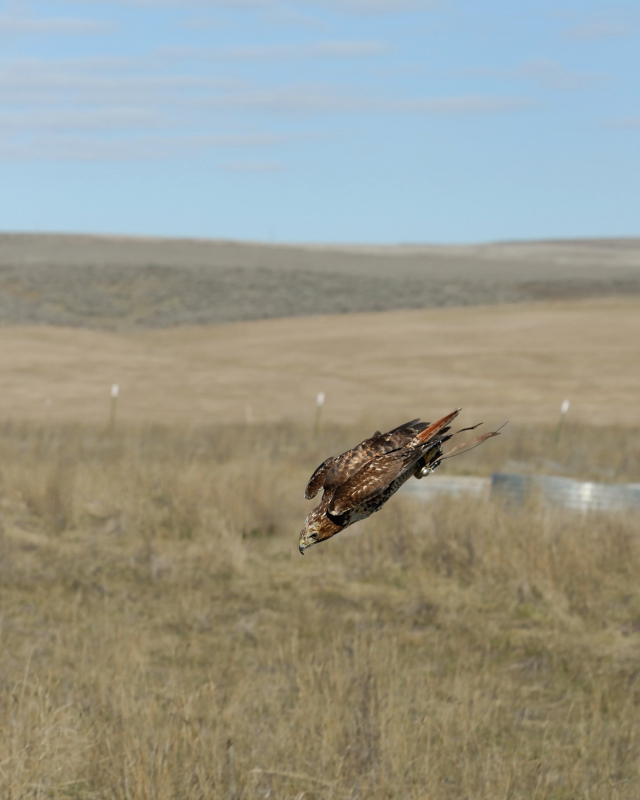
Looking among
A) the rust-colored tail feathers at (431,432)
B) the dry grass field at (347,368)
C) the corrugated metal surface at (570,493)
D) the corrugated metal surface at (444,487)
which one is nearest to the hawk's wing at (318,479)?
the rust-colored tail feathers at (431,432)

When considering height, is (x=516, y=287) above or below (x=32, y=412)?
above

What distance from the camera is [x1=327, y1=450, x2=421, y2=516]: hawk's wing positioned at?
168 cm

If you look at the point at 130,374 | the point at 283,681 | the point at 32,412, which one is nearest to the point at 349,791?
the point at 283,681

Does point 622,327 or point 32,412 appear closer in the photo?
point 32,412

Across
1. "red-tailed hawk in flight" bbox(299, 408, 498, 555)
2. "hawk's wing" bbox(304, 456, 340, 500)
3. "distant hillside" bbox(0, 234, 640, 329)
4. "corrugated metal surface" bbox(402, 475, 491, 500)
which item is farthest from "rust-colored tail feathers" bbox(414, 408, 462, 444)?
"distant hillside" bbox(0, 234, 640, 329)


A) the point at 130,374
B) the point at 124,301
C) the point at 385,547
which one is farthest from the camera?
the point at 124,301

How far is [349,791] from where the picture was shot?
5152 millimetres

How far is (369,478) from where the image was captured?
170 cm

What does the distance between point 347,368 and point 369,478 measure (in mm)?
37459

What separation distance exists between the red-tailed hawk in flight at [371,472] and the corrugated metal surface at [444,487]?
1171cm

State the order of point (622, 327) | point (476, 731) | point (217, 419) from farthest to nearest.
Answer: point (622, 327) → point (217, 419) → point (476, 731)

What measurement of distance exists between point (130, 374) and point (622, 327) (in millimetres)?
22242

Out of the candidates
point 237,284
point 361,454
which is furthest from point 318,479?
point 237,284

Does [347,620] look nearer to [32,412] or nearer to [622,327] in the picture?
[32,412]
